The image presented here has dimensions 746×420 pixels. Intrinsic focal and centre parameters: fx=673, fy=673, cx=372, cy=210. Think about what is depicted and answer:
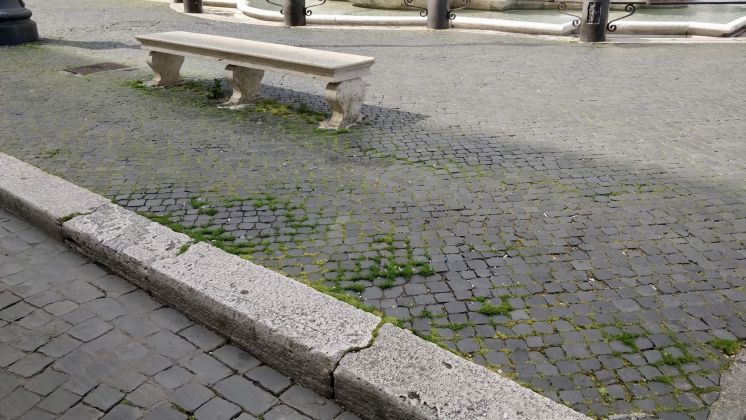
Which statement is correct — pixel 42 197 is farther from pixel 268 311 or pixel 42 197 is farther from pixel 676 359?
pixel 676 359

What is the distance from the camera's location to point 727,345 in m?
3.07

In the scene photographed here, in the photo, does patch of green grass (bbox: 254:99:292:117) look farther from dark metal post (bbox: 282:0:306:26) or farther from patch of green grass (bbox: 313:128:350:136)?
dark metal post (bbox: 282:0:306:26)

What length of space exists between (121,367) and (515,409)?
5.90 feet

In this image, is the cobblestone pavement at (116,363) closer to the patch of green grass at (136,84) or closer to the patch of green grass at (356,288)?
the patch of green grass at (356,288)

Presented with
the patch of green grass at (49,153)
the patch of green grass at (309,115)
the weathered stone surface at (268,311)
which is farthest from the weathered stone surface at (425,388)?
the patch of green grass at (309,115)

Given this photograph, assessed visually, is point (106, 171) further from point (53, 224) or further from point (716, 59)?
point (716, 59)

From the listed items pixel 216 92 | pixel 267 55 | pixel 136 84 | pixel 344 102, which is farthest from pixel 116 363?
pixel 136 84

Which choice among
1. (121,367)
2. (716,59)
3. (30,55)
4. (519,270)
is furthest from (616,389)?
(30,55)

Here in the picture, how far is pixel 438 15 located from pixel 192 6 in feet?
19.3

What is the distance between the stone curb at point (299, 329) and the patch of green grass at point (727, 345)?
0.95 metres

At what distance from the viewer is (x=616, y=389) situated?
281 centimetres

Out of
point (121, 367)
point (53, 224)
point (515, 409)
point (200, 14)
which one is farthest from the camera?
point (200, 14)

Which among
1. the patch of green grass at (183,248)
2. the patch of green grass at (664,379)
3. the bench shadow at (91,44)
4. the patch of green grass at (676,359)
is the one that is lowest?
the patch of green grass at (664,379)

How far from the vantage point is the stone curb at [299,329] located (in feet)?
8.75
